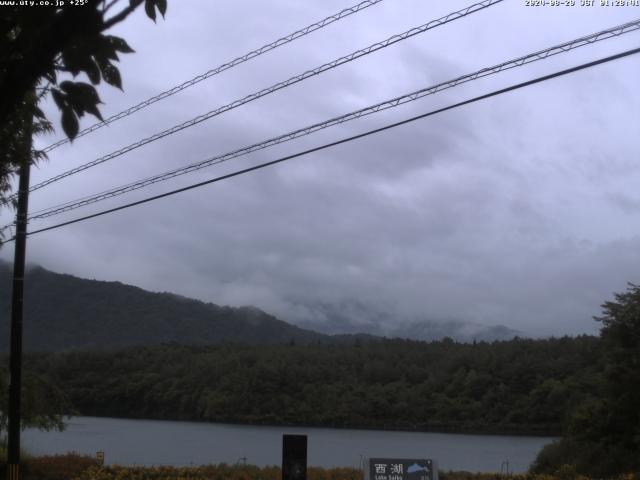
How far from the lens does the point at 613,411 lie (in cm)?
2231

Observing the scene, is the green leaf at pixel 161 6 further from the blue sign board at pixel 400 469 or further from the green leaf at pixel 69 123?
the blue sign board at pixel 400 469

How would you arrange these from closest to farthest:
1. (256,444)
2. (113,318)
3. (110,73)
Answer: (110,73), (256,444), (113,318)

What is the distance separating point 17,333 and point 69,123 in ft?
50.4

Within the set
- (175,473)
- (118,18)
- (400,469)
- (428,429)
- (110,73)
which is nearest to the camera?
(118,18)

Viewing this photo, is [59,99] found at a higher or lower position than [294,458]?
higher

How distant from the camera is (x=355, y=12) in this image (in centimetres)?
1118

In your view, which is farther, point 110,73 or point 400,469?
point 400,469

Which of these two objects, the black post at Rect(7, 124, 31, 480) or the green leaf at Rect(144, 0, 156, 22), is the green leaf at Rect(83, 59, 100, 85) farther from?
the black post at Rect(7, 124, 31, 480)

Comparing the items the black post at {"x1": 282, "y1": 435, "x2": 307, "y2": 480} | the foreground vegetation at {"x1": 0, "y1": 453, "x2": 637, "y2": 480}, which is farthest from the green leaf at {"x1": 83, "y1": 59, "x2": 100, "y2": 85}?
the foreground vegetation at {"x1": 0, "y1": 453, "x2": 637, "y2": 480}

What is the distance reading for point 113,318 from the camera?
55875mm

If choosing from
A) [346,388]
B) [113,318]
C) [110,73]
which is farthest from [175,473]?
[113,318]

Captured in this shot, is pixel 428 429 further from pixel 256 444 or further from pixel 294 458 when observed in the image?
pixel 294 458

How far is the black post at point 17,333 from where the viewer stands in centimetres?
1702

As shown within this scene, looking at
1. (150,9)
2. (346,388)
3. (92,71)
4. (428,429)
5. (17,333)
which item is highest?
(150,9)
